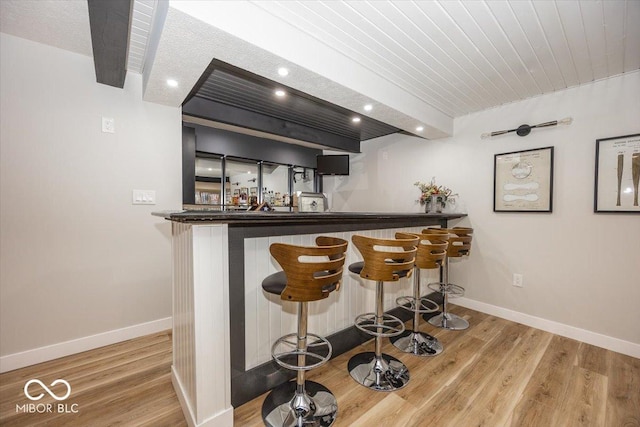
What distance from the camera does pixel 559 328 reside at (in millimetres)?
2566

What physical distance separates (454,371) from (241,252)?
5.92 ft

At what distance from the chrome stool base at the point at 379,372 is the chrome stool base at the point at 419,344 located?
0.81 ft

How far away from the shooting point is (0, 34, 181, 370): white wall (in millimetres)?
1939

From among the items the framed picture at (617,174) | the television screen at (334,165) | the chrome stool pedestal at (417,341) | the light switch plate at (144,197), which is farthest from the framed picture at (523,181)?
the light switch plate at (144,197)

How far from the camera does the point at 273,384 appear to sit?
169cm

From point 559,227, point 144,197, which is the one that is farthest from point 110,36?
point 559,227

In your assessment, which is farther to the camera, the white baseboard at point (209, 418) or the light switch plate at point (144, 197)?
the light switch plate at point (144, 197)

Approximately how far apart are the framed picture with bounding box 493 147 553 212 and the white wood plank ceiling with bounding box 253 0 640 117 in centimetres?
70

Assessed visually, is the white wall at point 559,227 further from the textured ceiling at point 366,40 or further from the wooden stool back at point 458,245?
the wooden stool back at point 458,245

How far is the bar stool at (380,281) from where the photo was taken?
164 centimetres

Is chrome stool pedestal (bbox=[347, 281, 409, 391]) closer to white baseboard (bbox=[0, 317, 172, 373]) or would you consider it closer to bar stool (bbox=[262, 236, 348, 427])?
bar stool (bbox=[262, 236, 348, 427])

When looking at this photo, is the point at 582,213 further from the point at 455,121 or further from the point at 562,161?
the point at 455,121

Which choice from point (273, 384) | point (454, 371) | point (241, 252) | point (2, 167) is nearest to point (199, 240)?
point (241, 252)

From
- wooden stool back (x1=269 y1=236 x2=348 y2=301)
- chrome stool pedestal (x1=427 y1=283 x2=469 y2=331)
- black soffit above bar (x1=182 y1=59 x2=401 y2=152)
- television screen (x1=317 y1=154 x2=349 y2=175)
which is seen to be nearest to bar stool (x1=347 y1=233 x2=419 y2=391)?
wooden stool back (x1=269 y1=236 x2=348 y2=301)
